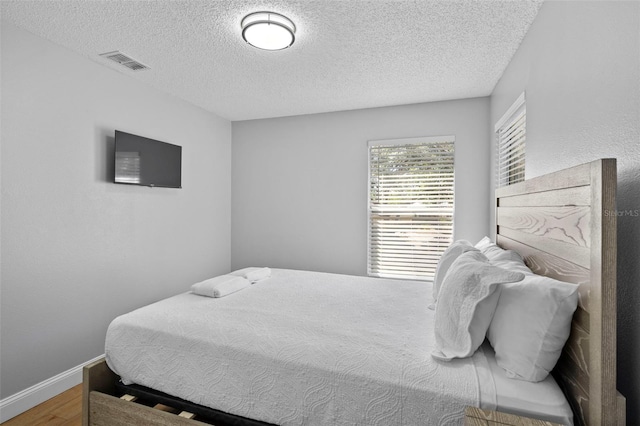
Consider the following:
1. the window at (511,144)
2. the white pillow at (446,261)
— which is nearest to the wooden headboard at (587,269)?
the white pillow at (446,261)

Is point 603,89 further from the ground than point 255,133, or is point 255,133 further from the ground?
point 255,133

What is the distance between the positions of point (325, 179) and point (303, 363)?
2914 mm

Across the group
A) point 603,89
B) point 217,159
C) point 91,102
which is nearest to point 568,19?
point 603,89

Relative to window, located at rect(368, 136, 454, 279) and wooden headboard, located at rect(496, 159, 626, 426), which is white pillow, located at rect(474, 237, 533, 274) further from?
window, located at rect(368, 136, 454, 279)

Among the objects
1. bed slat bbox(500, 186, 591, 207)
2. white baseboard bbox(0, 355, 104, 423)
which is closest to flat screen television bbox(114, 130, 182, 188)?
white baseboard bbox(0, 355, 104, 423)

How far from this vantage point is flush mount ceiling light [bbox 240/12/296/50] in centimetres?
208

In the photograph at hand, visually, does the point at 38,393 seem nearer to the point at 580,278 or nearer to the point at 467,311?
the point at 467,311

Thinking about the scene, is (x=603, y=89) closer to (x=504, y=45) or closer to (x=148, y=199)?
(x=504, y=45)

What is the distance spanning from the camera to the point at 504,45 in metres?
2.46

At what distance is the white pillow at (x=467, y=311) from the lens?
1365 millimetres

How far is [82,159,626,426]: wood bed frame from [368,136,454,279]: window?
194 cm

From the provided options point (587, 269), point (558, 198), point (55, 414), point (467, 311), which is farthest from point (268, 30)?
point (55, 414)

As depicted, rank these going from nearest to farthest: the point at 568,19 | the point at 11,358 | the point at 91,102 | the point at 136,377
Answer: the point at 568,19 < the point at 136,377 < the point at 11,358 < the point at 91,102

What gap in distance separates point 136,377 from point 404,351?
4.71 feet
